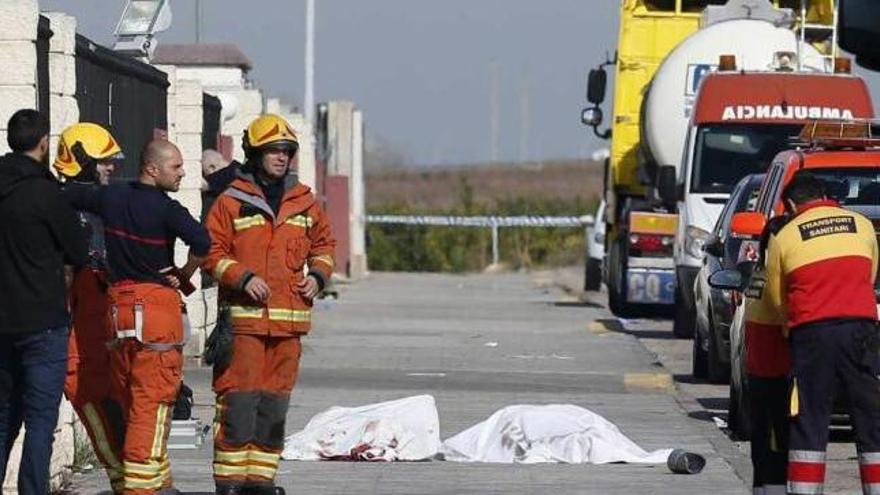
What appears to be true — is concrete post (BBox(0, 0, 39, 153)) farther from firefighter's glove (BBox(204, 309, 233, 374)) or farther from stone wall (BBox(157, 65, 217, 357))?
stone wall (BBox(157, 65, 217, 357))

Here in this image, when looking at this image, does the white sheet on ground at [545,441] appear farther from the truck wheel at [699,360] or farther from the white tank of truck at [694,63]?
the white tank of truck at [694,63]

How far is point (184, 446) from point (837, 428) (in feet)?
14.4

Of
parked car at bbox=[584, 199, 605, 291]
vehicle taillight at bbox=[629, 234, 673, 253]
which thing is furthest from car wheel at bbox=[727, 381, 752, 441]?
parked car at bbox=[584, 199, 605, 291]

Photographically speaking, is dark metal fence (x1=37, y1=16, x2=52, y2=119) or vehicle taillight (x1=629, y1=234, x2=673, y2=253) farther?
vehicle taillight (x1=629, y1=234, x2=673, y2=253)

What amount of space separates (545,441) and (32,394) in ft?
13.5

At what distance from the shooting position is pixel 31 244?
1019 cm

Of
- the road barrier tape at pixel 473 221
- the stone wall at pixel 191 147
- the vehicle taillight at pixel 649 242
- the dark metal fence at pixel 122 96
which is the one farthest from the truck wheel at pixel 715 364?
the road barrier tape at pixel 473 221

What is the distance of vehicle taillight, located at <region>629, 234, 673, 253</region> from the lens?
26.9 metres

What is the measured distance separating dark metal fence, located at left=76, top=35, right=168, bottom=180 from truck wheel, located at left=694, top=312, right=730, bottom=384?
4.65m

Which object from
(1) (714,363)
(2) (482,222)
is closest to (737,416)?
(1) (714,363)

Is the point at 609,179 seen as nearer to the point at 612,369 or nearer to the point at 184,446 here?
the point at 612,369

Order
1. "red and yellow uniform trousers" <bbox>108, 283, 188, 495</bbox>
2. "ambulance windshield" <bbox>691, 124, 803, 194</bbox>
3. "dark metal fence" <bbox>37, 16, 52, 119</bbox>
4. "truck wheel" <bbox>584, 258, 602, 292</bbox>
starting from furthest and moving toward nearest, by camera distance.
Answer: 1. "truck wheel" <bbox>584, 258, 602, 292</bbox>
2. "ambulance windshield" <bbox>691, 124, 803, 194</bbox>
3. "dark metal fence" <bbox>37, 16, 52, 119</bbox>
4. "red and yellow uniform trousers" <bbox>108, 283, 188, 495</bbox>

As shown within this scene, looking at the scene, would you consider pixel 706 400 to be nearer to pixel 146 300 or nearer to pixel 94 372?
pixel 94 372

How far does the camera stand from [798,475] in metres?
10.7
